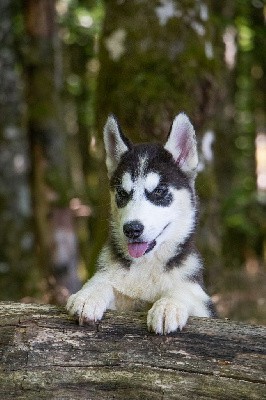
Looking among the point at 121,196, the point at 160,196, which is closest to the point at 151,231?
the point at 160,196

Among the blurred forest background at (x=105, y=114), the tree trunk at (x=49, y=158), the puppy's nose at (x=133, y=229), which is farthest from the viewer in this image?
the tree trunk at (x=49, y=158)

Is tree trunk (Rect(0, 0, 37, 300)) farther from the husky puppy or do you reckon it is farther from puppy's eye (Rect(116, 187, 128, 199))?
puppy's eye (Rect(116, 187, 128, 199))

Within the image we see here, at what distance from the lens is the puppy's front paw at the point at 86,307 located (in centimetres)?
458

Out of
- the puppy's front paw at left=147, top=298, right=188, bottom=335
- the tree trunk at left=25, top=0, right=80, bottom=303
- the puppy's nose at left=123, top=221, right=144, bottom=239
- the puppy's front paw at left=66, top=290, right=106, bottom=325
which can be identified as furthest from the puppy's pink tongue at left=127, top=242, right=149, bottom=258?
the tree trunk at left=25, top=0, right=80, bottom=303

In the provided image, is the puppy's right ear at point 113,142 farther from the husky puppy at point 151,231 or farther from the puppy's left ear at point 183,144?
the puppy's left ear at point 183,144

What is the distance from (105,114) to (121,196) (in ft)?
9.47

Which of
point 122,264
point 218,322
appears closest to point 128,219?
point 122,264

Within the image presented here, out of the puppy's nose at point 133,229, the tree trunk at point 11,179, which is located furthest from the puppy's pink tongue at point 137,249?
the tree trunk at point 11,179

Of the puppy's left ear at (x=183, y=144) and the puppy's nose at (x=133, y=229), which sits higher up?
the puppy's left ear at (x=183, y=144)

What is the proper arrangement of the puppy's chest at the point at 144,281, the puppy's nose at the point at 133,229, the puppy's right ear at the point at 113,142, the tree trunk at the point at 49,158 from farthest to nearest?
the tree trunk at the point at 49,158 < the puppy's right ear at the point at 113,142 < the puppy's chest at the point at 144,281 < the puppy's nose at the point at 133,229

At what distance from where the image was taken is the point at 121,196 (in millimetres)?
5367

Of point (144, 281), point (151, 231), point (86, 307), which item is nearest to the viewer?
point (86, 307)

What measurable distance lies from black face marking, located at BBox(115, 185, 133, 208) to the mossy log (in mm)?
1061

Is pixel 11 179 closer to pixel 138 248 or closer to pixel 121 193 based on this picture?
pixel 121 193
